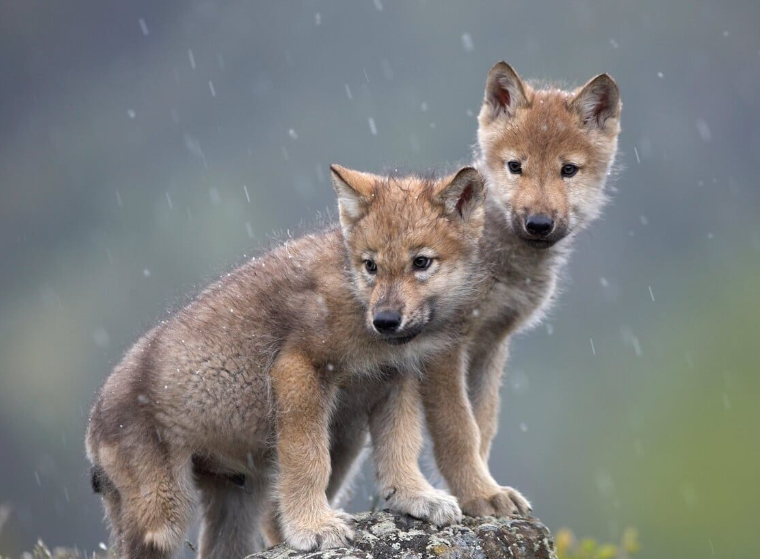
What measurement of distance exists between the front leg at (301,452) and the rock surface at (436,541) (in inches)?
5.6

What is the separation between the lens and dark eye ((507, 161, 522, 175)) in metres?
7.98

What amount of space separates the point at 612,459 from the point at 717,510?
15.8 m

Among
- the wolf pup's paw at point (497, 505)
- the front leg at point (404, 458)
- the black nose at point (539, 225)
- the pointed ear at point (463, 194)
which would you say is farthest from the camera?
the black nose at point (539, 225)

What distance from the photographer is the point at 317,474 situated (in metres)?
6.79

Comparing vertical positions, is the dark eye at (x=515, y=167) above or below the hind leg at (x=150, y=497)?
above

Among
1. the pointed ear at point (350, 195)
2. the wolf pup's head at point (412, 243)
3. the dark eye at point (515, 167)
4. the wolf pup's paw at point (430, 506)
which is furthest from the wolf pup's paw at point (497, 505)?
the dark eye at point (515, 167)

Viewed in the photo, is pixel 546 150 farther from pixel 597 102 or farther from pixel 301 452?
pixel 301 452

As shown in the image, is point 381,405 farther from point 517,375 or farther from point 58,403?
point 58,403

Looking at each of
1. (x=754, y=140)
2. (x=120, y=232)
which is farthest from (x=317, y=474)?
(x=754, y=140)

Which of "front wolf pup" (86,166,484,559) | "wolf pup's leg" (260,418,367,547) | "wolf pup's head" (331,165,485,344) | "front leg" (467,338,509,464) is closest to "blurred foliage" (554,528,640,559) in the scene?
"front leg" (467,338,509,464)

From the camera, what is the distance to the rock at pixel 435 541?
21.4ft

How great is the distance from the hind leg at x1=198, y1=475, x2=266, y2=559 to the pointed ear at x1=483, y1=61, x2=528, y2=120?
317 cm

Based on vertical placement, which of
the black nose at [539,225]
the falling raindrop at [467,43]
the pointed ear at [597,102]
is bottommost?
A: the black nose at [539,225]

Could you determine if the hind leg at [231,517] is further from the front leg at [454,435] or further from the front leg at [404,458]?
the front leg at [454,435]
